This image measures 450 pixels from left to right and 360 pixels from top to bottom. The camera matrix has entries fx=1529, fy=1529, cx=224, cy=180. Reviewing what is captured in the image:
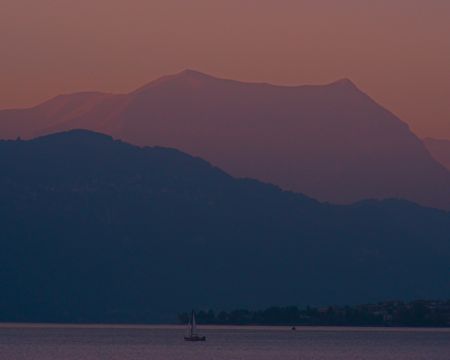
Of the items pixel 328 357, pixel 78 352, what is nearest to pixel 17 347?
pixel 78 352

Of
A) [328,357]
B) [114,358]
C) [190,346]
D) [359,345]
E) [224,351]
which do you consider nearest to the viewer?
[114,358]

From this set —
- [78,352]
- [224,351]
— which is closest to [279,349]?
[224,351]

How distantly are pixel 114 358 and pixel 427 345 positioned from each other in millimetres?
58014

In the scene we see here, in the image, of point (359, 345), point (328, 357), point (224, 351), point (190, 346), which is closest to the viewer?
point (328, 357)

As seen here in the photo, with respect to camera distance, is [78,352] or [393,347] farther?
A: [393,347]

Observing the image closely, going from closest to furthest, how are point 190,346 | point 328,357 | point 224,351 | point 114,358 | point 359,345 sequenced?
point 114,358 → point 328,357 → point 224,351 → point 190,346 → point 359,345

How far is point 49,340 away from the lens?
604 feet

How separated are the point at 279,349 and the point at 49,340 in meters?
33.3

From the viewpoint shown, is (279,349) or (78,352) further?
(279,349)

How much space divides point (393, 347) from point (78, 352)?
141 feet

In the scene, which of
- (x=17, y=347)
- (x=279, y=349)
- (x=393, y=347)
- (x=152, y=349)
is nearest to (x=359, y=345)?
(x=393, y=347)

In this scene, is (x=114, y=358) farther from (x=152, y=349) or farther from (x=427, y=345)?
(x=427, y=345)

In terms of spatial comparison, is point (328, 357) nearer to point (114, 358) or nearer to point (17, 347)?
point (114, 358)

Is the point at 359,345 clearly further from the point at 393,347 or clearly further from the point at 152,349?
the point at 152,349
